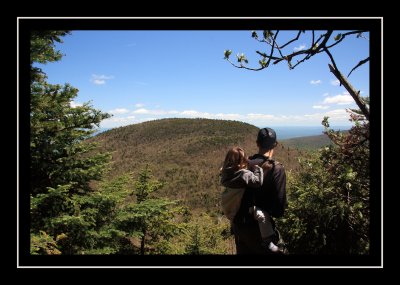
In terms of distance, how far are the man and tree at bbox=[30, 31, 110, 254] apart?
4570 mm

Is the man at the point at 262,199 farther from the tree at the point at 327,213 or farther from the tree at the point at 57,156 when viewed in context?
the tree at the point at 57,156

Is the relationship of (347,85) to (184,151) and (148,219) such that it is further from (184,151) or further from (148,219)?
(184,151)

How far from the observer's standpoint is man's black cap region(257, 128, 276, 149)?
289 cm

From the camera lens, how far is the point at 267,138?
2.90 m

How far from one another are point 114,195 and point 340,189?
5.04 meters

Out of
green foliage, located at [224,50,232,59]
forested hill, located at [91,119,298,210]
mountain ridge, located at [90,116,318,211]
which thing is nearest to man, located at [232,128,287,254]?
green foliage, located at [224,50,232,59]

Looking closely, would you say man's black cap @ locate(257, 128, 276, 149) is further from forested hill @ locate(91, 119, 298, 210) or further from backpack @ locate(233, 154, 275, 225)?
forested hill @ locate(91, 119, 298, 210)

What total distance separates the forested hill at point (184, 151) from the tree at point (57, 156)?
46.9 feet

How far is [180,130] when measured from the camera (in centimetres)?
6825

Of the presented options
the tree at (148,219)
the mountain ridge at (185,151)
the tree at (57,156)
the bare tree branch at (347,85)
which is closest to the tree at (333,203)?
the bare tree branch at (347,85)

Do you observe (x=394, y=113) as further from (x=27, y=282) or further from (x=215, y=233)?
(x=215, y=233)

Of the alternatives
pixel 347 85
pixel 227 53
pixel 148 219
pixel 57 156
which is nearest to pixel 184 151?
pixel 148 219

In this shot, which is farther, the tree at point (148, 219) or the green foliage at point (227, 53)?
the tree at point (148, 219)

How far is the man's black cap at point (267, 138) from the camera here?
289 centimetres
